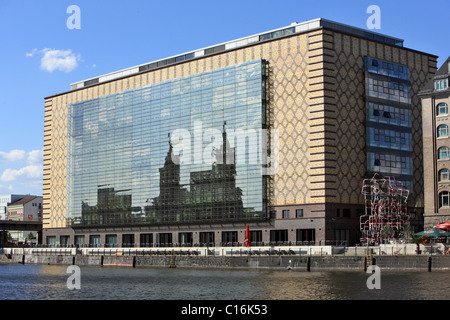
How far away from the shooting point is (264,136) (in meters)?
121

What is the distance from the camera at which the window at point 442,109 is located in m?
102

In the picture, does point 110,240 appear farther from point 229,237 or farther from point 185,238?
point 229,237

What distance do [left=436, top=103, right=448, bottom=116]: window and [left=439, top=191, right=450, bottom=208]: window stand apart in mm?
11350

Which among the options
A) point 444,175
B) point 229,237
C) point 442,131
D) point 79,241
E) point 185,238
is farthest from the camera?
point 79,241

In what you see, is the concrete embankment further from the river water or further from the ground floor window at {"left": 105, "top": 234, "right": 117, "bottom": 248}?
A: the ground floor window at {"left": 105, "top": 234, "right": 117, "bottom": 248}

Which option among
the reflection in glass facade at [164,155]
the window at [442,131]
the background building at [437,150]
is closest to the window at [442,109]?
the background building at [437,150]

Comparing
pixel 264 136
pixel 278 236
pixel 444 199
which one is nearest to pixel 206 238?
pixel 278 236

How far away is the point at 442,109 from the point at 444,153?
6.41m

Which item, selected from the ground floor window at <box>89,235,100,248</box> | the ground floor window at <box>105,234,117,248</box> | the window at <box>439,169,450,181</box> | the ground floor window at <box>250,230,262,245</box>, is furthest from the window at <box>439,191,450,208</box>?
the ground floor window at <box>89,235,100,248</box>

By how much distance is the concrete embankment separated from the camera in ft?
276

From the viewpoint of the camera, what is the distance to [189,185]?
438 feet
